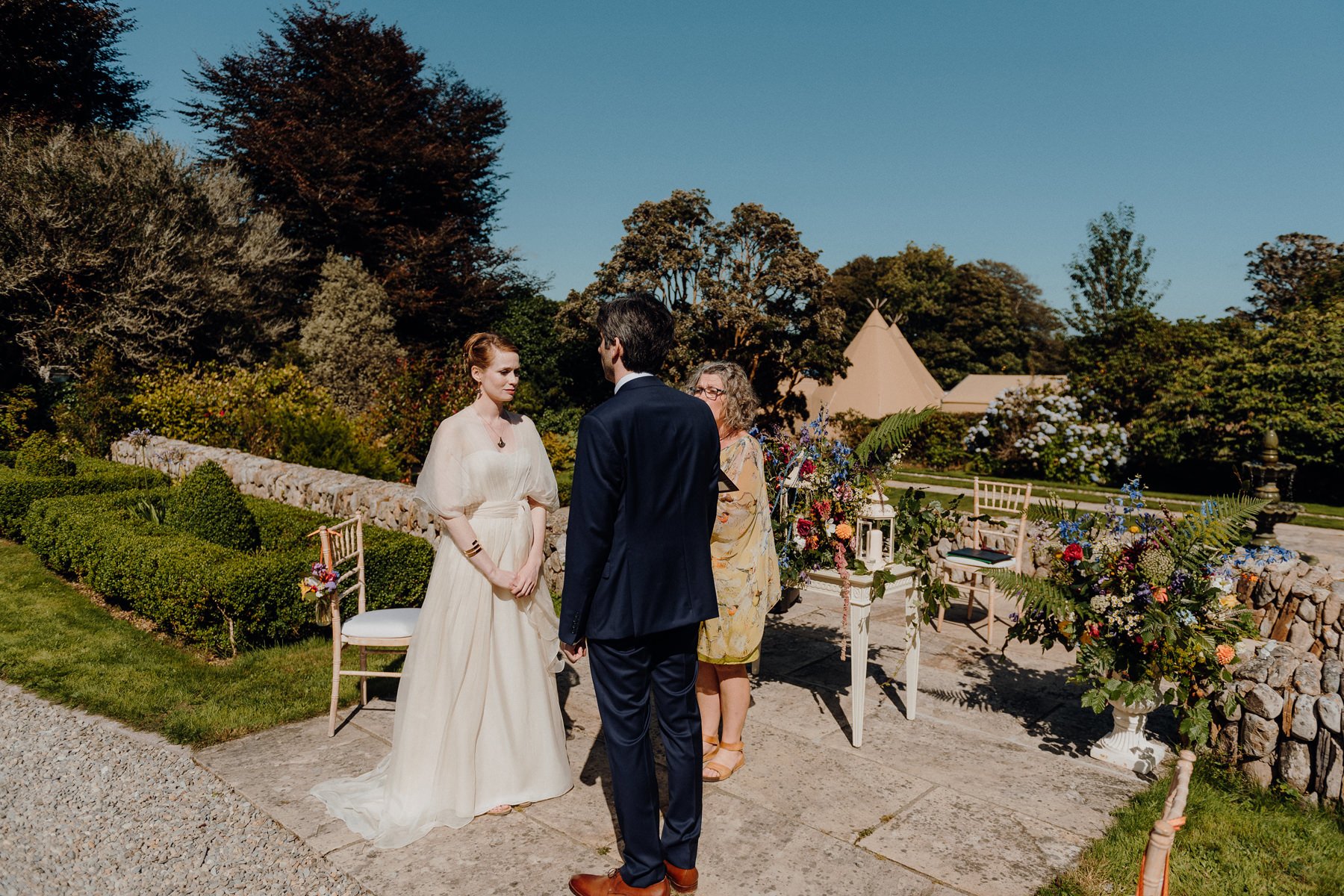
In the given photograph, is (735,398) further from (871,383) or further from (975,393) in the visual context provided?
(975,393)

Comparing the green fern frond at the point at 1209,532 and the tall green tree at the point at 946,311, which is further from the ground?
the tall green tree at the point at 946,311

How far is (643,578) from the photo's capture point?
2695mm

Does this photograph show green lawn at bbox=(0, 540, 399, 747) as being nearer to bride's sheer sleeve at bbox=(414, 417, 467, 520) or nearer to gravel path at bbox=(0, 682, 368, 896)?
gravel path at bbox=(0, 682, 368, 896)

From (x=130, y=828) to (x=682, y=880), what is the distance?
2.49 meters

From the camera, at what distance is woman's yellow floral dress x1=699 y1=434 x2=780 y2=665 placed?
3.75 metres

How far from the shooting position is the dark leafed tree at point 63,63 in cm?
1633

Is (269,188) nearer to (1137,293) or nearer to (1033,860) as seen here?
(1033,860)

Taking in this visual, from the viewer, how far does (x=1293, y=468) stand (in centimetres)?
1006

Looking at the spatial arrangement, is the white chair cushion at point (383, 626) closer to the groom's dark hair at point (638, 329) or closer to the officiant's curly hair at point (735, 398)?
the officiant's curly hair at point (735, 398)

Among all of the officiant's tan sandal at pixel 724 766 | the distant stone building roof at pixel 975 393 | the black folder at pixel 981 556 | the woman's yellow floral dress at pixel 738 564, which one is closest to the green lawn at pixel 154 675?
the officiant's tan sandal at pixel 724 766

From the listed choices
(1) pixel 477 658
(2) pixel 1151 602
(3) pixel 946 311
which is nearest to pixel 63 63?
(1) pixel 477 658

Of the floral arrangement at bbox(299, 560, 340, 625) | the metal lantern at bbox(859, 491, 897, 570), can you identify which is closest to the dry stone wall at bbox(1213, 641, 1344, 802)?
the metal lantern at bbox(859, 491, 897, 570)

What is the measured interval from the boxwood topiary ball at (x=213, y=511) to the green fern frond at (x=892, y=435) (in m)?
5.70

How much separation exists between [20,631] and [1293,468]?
13761 mm
